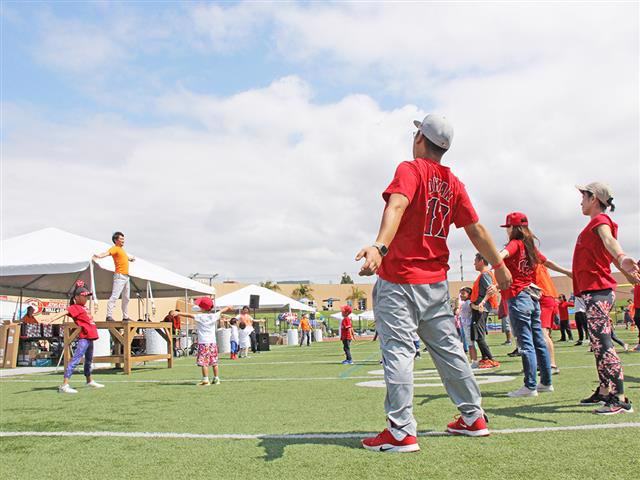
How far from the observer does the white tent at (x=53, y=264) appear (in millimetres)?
14523

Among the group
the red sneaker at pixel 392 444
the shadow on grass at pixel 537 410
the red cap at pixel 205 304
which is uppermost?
the red cap at pixel 205 304

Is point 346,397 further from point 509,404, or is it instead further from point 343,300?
point 343,300

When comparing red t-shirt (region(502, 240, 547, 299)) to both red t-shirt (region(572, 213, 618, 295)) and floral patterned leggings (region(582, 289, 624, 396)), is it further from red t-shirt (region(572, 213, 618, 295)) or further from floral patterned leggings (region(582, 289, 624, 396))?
floral patterned leggings (region(582, 289, 624, 396))

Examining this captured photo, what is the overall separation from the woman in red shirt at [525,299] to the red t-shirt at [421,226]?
255cm

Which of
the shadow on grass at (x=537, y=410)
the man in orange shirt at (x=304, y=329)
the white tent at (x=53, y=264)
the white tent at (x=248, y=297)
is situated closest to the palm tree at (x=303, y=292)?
the white tent at (x=248, y=297)

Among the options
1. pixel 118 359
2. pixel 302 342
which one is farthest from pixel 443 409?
pixel 302 342

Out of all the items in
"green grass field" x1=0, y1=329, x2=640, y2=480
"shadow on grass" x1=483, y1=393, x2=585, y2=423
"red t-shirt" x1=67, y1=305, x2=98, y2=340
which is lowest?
"shadow on grass" x1=483, y1=393, x2=585, y2=423

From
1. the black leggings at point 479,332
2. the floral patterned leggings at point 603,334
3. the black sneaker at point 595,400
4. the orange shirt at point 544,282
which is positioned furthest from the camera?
the black leggings at point 479,332

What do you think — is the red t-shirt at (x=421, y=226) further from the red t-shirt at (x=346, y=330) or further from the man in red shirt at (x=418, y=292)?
the red t-shirt at (x=346, y=330)

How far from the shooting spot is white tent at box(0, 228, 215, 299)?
14523mm

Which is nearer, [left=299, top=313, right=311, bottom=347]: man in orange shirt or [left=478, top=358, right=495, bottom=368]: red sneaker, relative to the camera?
[left=478, top=358, right=495, bottom=368]: red sneaker

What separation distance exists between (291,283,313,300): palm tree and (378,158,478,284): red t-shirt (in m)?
116

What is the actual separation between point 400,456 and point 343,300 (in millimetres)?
122539

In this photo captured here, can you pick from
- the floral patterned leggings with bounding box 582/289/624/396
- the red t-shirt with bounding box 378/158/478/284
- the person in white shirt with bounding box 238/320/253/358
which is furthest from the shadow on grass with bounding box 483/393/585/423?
the person in white shirt with bounding box 238/320/253/358
